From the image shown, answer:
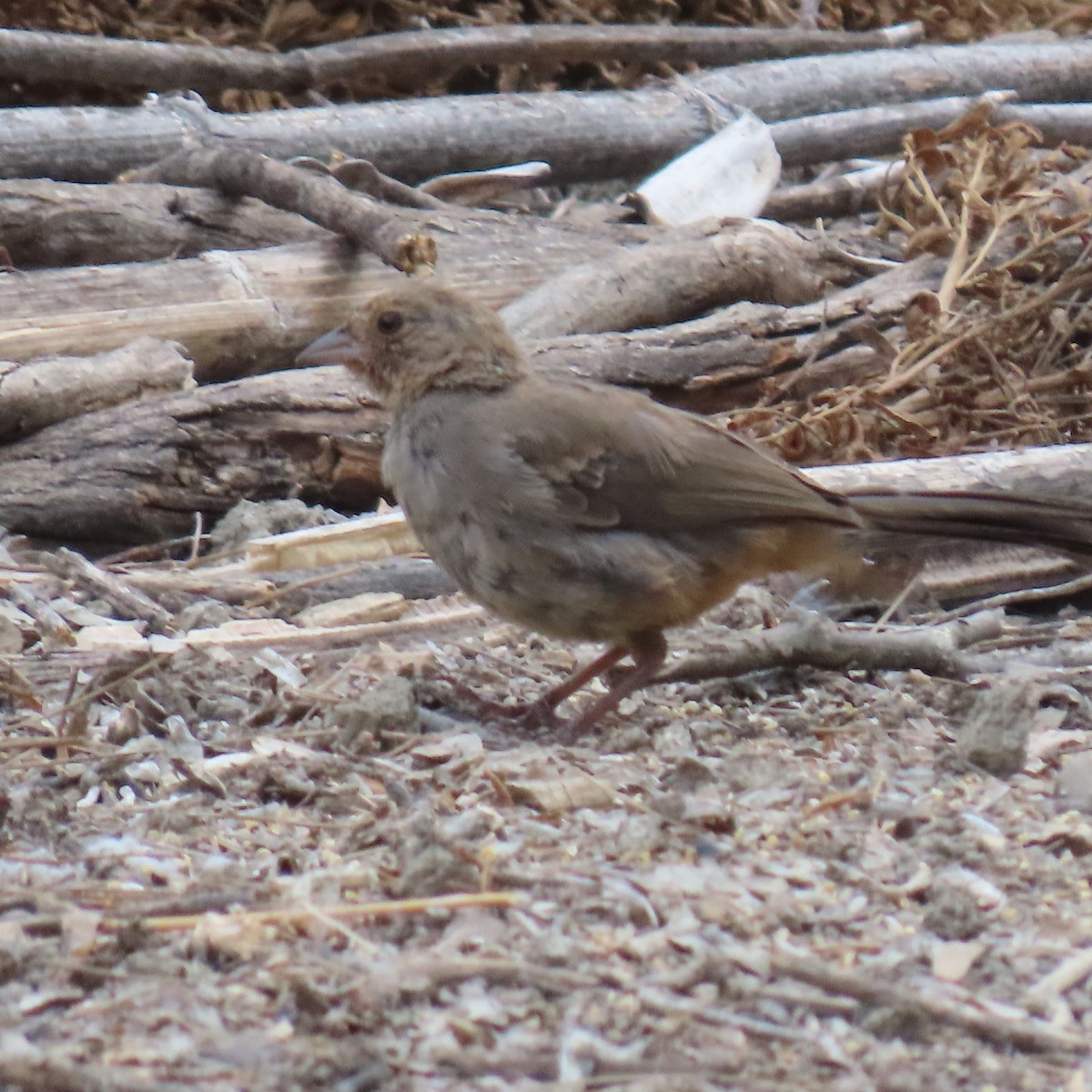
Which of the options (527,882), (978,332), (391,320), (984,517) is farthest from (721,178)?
(527,882)

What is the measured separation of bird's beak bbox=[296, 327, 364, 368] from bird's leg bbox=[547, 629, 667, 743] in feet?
3.43

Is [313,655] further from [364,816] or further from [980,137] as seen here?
[980,137]

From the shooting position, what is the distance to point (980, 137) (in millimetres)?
6570

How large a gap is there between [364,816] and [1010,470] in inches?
109

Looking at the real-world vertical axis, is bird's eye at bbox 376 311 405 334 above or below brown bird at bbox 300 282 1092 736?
above

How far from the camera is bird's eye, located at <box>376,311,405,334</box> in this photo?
13.7 ft

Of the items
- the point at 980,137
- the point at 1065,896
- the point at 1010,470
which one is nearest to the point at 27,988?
the point at 1065,896

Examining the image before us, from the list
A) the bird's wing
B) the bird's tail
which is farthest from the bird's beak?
the bird's tail

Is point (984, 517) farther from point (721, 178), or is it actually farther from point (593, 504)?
point (721, 178)

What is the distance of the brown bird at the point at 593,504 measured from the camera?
3791 mm

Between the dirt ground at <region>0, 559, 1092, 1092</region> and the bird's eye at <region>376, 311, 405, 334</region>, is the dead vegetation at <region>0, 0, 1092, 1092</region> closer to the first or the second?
the dirt ground at <region>0, 559, 1092, 1092</region>

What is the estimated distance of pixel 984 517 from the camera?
399cm

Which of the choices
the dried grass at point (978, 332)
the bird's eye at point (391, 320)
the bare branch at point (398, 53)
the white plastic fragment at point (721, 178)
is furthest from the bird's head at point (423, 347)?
the bare branch at point (398, 53)

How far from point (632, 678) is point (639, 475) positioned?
1.65 ft
